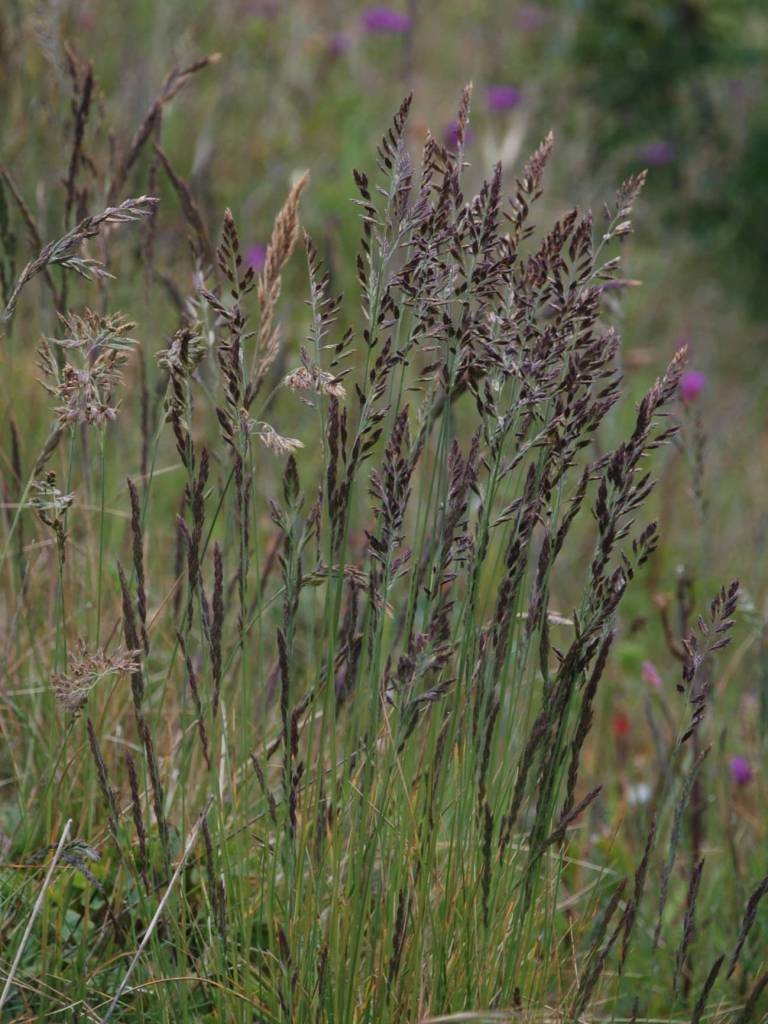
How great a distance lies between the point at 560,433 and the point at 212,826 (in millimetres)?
637

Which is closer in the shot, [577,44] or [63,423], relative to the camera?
[63,423]

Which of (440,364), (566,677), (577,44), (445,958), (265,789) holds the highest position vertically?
(577,44)

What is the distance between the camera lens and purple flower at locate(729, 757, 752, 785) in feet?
7.20

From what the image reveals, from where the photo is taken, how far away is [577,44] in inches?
207

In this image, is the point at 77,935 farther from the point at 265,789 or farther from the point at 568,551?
the point at 568,551

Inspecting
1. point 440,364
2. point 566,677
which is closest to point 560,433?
point 440,364

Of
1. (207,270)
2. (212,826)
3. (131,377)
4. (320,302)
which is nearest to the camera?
(320,302)

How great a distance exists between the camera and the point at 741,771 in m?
2.21

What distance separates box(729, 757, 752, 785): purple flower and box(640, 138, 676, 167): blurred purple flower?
3550 millimetres

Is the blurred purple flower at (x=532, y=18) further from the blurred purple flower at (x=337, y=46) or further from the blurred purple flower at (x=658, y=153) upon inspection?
the blurred purple flower at (x=337, y=46)

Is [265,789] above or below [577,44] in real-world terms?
below

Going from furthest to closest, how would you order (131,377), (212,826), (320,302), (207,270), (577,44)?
(577,44)
(131,377)
(207,270)
(212,826)
(320,302)

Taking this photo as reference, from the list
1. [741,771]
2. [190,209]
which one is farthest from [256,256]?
[741,771]

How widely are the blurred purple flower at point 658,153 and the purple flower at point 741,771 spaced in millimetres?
3550
